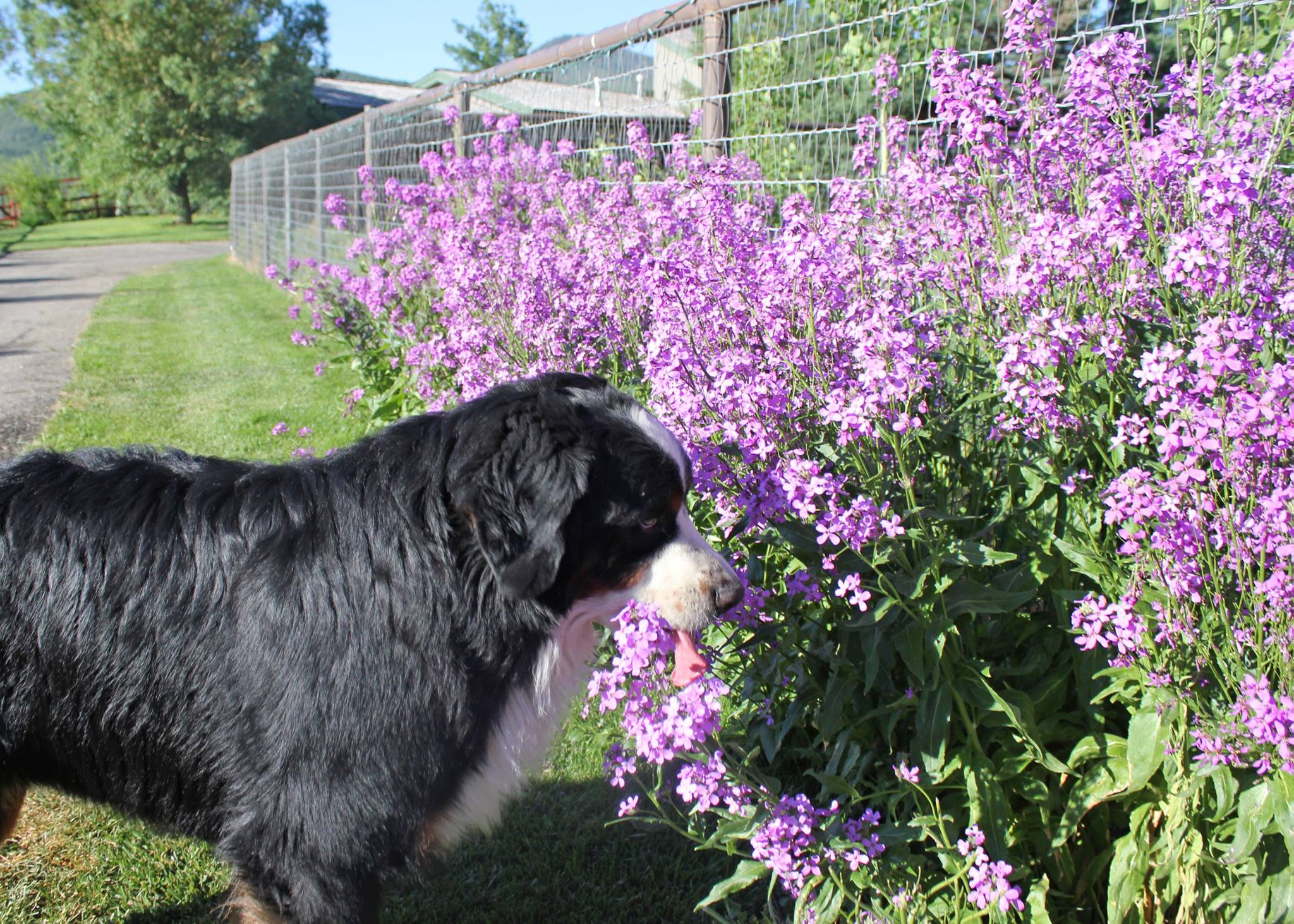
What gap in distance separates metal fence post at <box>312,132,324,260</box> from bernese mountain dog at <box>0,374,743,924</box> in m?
11.3

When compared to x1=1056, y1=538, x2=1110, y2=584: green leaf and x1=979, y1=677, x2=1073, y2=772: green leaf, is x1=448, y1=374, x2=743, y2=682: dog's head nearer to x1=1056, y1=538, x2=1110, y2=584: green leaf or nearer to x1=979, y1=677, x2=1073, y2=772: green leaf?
x1=979, y1=677, x2=1073, y2=772: green leaf

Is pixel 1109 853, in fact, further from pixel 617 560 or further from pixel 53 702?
pixel 53 702

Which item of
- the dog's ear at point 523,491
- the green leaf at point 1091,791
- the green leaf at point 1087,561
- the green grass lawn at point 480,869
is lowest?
the green grass lawn at point 480,869

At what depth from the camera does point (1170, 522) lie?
6.26 ft

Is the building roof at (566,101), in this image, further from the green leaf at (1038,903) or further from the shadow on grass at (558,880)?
the green leaf at (1038,903)

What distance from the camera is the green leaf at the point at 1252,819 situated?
188 cm

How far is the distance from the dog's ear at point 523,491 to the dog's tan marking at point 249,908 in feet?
3.28

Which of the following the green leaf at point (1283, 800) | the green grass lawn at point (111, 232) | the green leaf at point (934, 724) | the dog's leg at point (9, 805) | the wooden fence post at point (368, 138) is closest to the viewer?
the green leaf at point (1283, 800)

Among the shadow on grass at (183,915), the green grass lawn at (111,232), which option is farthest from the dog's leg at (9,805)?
the green grass lawn at (111,232)

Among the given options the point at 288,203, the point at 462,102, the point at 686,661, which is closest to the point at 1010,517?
the point at 686,661

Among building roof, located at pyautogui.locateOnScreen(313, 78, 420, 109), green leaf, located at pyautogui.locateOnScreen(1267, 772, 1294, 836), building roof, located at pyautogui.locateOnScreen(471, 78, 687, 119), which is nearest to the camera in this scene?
green leaf, located at pyautogui.locateOnScreen(1267, 772, 1294, 836)

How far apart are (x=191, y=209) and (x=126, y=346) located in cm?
3977

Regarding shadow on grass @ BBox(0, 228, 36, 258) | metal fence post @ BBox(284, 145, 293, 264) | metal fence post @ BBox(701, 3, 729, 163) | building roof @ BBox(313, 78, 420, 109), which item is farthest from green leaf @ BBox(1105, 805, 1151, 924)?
building roof @ BBox(313, 78, 420, 109)

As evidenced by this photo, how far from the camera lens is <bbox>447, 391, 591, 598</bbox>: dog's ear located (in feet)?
7.12
